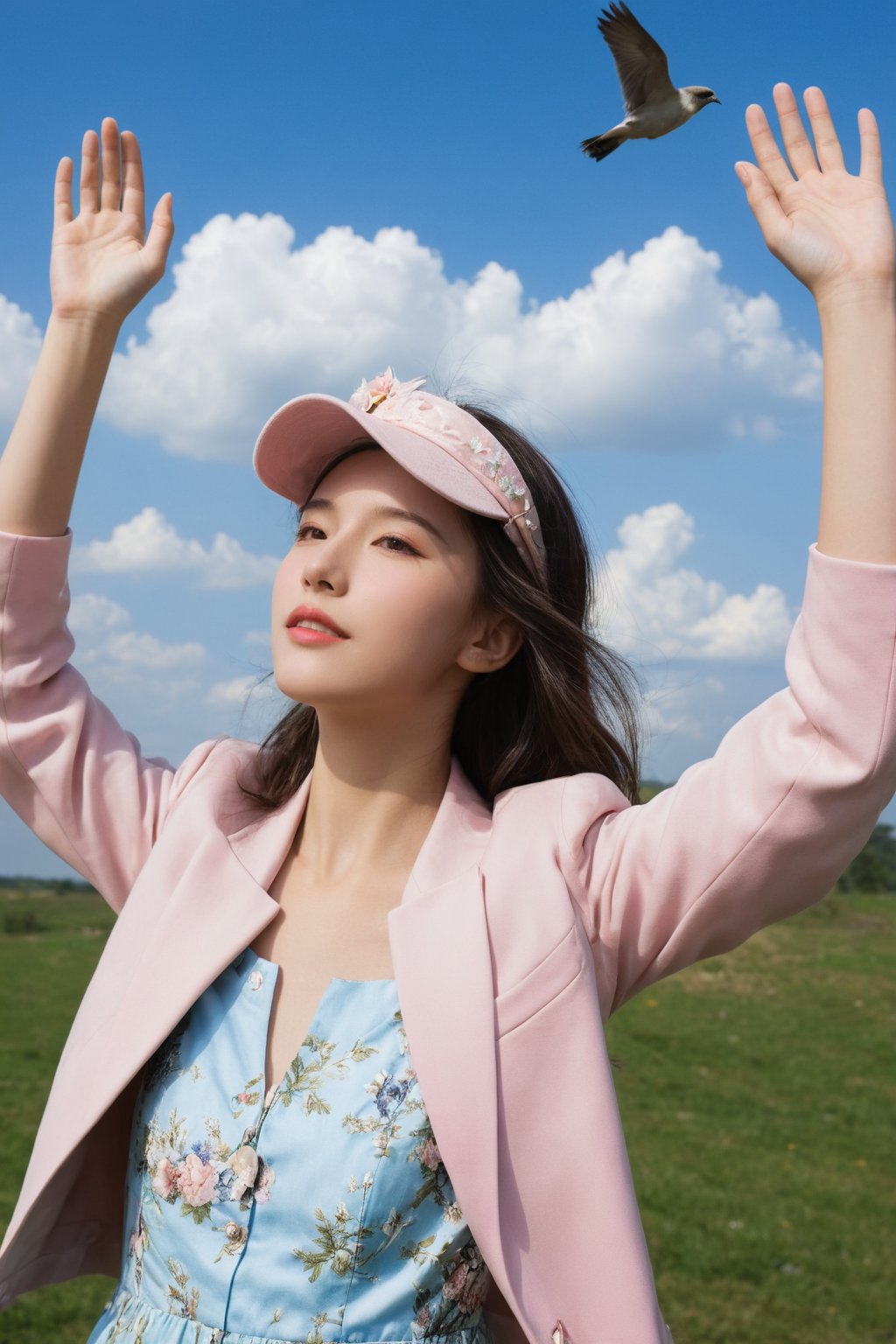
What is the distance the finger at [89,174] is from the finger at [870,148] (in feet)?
4.95

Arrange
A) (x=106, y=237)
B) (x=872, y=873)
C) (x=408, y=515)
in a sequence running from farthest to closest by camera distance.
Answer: (x=872, y=873), (x=106, y=237), (x=408, y=515)

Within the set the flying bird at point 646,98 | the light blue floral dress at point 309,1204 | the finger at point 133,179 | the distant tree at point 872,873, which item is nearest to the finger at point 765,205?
the flying bird at point 646,98

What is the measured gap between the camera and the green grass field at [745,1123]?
6566 millimetres

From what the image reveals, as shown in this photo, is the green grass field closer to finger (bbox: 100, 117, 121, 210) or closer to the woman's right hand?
the woman's right hand

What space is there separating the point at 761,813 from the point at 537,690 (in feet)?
2.41

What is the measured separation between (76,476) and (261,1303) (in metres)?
1.52

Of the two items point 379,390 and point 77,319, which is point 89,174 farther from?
point 379,390

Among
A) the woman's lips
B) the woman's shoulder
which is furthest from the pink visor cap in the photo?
the woman's shoulder

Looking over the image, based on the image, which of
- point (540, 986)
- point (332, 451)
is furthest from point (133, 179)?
point (540, 986)

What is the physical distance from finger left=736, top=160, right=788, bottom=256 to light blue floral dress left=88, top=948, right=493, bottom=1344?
1391mm

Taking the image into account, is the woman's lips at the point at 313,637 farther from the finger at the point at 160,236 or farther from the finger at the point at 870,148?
the finger at the point at 870,148

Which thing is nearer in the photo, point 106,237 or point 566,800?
point 566,800

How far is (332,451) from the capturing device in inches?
107

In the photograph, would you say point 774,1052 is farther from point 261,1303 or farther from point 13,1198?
point 261,1303
